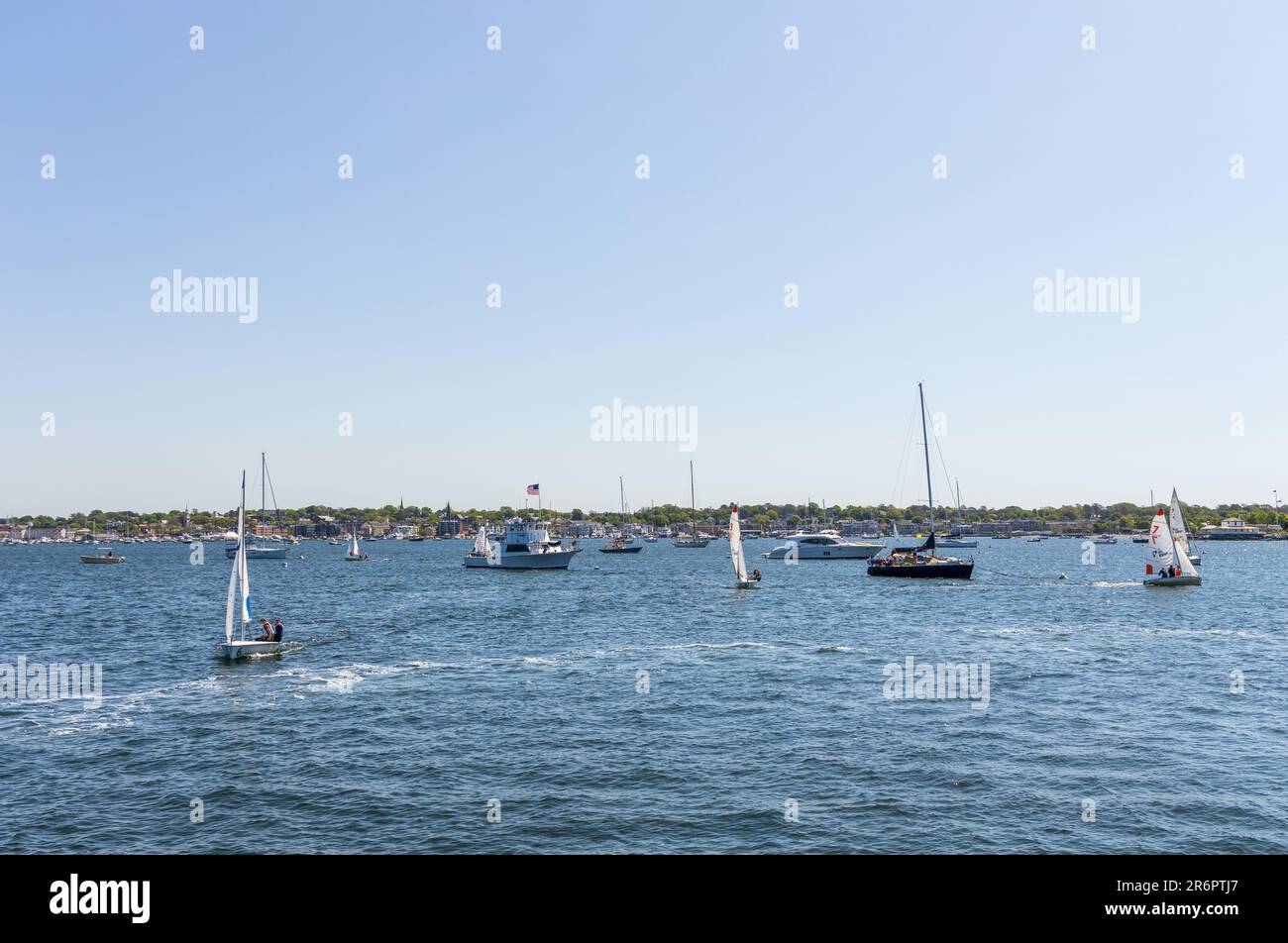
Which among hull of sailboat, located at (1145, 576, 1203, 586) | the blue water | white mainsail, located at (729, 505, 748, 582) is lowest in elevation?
hull of sailboat, located at (1145, 576, 1203, 586)

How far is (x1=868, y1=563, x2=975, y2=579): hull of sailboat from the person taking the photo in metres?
120

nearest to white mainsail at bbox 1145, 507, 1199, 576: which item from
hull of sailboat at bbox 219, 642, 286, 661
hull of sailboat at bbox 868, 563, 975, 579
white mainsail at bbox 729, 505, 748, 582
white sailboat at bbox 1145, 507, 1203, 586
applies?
white sailboat at bbox 1145, 507, 1203, 586

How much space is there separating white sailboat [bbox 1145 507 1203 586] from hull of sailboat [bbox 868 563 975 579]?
67.8 feet

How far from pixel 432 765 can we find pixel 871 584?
9551 cm

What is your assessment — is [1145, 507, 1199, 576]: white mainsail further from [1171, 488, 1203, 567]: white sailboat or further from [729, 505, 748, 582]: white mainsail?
[729, 505, 748, 582]: white mainsail

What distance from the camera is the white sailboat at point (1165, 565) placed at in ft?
347

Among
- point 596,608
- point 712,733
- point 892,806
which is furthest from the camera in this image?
point 596,608

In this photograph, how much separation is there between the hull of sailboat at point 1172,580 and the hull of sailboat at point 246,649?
94315 millimetres

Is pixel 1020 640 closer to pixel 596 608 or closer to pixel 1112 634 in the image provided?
pixel 1112 634

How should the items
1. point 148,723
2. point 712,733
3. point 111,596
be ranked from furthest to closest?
point 111,596, point 148,723, point 712,733

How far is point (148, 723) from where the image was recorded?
40344 millimetres

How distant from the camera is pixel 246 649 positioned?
5612cm

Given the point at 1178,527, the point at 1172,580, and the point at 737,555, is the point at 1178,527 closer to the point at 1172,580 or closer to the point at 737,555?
the point at 1172,580
